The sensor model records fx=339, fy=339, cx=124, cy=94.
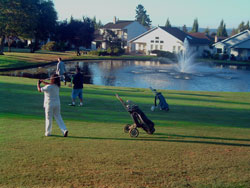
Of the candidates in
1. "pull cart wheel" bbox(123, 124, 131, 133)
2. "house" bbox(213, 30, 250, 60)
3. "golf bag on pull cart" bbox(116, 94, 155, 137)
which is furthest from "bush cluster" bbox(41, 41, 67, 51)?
"golf bag on pull cart" bbox(116, 94, 155, 137)

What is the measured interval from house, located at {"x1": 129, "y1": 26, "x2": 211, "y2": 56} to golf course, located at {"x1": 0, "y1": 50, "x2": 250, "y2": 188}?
6656 centimetres

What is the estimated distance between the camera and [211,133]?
10.9m

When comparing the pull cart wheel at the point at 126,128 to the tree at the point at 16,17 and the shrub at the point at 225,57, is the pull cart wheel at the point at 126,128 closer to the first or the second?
the tree at the point at 16,17

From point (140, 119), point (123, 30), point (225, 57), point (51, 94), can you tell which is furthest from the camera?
point (123, 30)

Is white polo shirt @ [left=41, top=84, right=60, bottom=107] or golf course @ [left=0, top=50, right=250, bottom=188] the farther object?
white polo shirt @ [left=41, top=84, right=60, bottom=107]

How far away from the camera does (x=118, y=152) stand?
27.0ft

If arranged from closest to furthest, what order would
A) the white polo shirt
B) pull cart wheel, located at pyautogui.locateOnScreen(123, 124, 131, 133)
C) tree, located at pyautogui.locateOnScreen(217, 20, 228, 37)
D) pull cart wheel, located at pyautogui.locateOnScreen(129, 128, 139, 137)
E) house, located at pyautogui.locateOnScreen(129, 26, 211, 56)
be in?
the white polo shirt < pull cart wheel, located at pyautogui.locateOnScreen(129, 128, 139, 137) < pull cart wheel, located at pyautogui.locateOnScreen(123, 124, 131, 133) < house, located at pyautogui.locateOnScreen(129, 26, 211, 56) < tree, located at pyautogui.locateOnScreen(217, 20, 228, 37)

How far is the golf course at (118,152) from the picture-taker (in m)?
6.62

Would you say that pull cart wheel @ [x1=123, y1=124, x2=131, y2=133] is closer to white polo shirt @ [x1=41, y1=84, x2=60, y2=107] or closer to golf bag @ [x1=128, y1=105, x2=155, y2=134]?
golf bag @ [x1=128, y1=105, x2=155, y2=134]

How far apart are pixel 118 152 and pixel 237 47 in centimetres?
6758

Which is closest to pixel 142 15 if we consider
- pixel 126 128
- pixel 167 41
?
pixel 167 41

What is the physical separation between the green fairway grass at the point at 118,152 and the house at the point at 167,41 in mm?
66657

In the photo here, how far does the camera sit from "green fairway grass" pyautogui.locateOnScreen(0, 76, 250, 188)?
21.7 ft

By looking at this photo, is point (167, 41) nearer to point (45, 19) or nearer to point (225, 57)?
point (225, 57)
